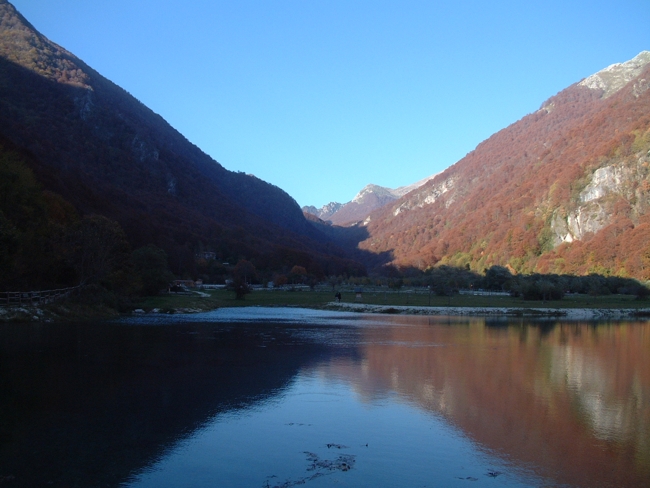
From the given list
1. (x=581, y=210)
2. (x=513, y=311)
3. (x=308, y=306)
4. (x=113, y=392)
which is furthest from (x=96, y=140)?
(x=113, y=392)

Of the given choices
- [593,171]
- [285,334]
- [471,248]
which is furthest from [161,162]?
[285,334]

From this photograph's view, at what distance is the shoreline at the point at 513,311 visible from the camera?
191 ft

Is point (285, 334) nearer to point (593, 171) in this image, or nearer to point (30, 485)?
point (30, 485)

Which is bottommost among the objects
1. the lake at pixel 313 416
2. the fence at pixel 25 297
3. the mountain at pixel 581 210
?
the lake at pixel 313 416

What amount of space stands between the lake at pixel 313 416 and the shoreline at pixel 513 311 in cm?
3234

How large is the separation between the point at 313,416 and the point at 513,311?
167 ft

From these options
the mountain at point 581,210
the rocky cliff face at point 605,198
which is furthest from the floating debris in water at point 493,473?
the rocky cliff face at point 605,198

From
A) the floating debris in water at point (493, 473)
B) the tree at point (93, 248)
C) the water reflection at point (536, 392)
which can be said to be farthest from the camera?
the tree at point (93, 248)

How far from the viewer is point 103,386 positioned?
53.4 feet

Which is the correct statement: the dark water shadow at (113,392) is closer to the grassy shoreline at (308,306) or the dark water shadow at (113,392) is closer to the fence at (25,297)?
the fence at (25,297)

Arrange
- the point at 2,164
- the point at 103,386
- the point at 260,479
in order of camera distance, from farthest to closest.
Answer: the point at 2,164 < the point at 103,386 < the point at 260,479

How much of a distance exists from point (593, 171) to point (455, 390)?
13889 centimetres

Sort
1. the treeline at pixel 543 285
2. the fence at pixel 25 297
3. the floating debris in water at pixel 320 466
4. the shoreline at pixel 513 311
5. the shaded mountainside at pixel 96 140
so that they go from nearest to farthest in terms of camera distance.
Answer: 1. the floating debris in water at pixel 320 466
2. the fence at pixel 25 297
3. the shoreline at pixel 513 311
4. the treeline at pixel 543 285
5. the shaded mountainside at pixel 96 140

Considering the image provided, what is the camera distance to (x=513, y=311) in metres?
60.3
